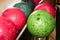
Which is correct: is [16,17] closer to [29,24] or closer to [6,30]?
[29,24]

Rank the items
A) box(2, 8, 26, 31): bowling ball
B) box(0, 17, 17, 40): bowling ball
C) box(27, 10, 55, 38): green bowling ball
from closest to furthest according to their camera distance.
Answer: box(0, 17, 17, 40): bowling ball → box(27, 10, 55, 38): green bowling ball → box(2, 8, 26, 31): bowling ball

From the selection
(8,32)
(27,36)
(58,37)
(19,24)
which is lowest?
(58,37)

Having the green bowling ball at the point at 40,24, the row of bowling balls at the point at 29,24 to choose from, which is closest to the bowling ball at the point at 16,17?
the row of bowling balls at the point at 29,24

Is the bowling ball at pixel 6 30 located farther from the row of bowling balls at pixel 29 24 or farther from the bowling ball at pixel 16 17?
the bowling ball at pixel 16 17

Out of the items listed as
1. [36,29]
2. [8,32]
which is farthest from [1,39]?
[36,29]

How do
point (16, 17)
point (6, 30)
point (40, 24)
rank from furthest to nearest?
point (16, 17)
point (40, 24)
point (6, 30)

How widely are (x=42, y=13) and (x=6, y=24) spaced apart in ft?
1.08

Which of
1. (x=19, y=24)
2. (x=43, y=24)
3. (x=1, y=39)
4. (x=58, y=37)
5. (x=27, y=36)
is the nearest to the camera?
(x=1, y=39)

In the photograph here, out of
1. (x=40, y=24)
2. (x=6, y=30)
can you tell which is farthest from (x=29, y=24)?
(x=6, y=30)

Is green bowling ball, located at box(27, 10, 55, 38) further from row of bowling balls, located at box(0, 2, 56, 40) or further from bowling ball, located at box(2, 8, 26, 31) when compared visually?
bowling ball, located at box(2, 8, 26, 31)

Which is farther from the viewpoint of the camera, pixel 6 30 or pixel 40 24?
pixel 40 24

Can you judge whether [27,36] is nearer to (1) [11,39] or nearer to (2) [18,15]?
(2) [18,15]

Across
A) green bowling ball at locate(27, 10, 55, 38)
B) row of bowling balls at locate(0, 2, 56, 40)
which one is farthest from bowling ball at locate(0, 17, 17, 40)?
green bowling ball at locate(27, 10, 55, 38)

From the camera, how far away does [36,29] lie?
1050 millimetres
